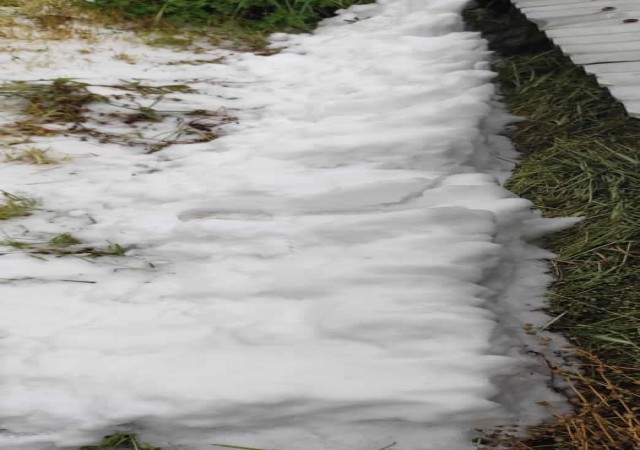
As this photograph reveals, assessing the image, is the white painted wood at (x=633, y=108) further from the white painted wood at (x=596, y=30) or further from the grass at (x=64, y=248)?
the grass at (x=64, y=248)

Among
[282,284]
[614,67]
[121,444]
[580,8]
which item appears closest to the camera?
[121,444]

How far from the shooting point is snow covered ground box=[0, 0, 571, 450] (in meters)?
1.43

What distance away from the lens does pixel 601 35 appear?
2.95 meters

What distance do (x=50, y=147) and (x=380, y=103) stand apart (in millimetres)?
1187

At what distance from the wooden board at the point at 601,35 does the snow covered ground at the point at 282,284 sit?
1.24ft

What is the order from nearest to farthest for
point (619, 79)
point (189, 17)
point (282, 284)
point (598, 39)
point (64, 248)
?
point (282, 284), point (64, 248), point (619, 79), point (598, 39), point (189, 17)

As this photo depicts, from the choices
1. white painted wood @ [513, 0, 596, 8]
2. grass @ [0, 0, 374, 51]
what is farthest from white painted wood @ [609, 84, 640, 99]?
grass @ [0, 0, 374, 51]

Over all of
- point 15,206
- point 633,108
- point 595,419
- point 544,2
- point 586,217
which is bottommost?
point 595,419

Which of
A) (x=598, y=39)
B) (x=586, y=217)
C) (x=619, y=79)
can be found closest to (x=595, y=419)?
(x=586, y=217)

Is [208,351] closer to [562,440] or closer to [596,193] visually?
[562,440]

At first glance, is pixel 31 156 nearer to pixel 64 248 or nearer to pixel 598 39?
pixel 64 248

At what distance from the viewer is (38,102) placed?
2.85 m

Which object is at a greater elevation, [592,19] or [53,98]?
[592,19]

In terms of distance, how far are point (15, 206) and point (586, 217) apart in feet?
5.07
